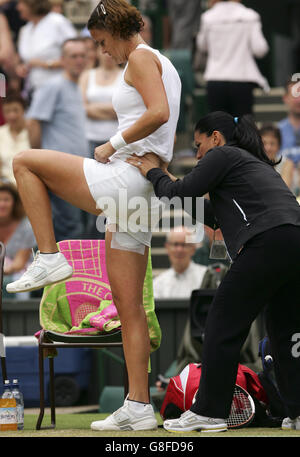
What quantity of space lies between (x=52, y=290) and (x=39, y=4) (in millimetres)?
4531

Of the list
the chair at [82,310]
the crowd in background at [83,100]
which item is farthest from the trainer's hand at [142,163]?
the crowd in background at [83,100]

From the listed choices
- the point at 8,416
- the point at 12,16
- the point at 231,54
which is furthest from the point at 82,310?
the point at 12,16

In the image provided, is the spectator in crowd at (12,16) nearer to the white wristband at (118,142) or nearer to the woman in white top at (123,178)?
the woman in white top at (123,178)

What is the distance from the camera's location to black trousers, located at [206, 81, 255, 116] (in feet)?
29.8

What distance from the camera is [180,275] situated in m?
8.17

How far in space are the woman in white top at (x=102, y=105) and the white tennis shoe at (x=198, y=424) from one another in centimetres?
477

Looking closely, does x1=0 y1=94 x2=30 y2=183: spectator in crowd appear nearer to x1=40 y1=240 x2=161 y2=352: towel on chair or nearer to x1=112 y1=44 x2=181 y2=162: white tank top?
x1=40 y1=240 x2=161 y2=352: towel on chair

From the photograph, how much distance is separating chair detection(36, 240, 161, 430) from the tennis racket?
545mm

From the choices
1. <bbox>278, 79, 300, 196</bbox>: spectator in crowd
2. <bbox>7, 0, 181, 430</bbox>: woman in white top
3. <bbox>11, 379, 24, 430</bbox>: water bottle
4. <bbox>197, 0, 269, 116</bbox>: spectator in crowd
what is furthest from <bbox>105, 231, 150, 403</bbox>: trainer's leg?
<bbox>197, 0, 269, 116</bbox>: spectator in crowd

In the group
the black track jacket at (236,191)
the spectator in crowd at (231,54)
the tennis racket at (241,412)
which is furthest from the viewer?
the spectator in crowd at (231,54)

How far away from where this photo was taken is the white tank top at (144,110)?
4.49m
